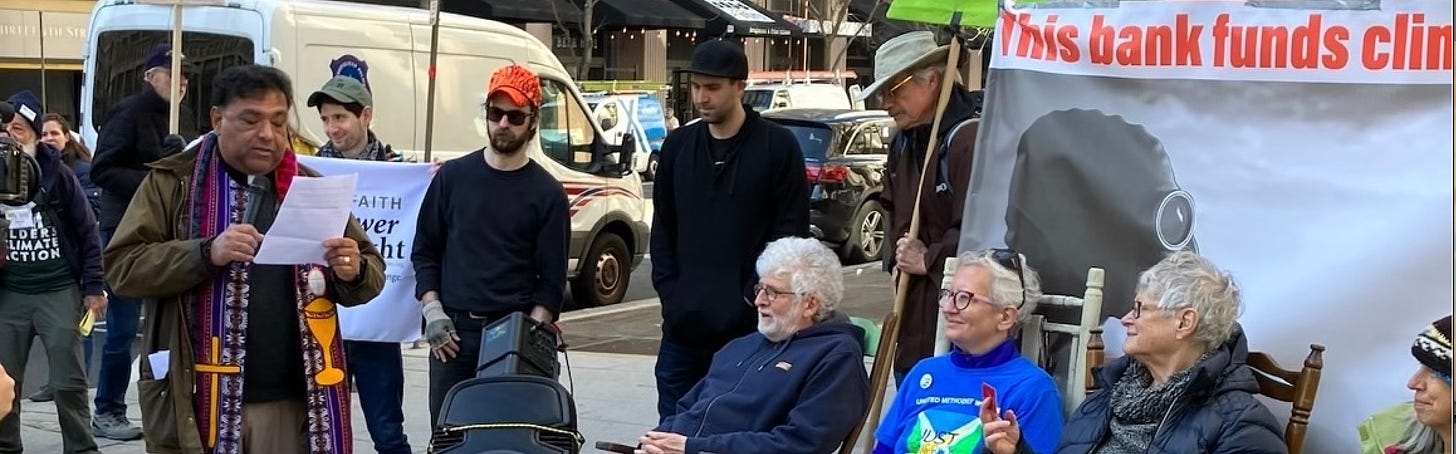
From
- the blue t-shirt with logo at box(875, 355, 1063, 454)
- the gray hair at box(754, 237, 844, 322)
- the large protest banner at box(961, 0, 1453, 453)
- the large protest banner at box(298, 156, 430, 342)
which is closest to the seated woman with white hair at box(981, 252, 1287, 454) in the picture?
the blue t-shirt with logo at box(875, 355, 1063, 454)

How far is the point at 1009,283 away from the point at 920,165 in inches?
34.9

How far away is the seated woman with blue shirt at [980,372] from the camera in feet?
12.8

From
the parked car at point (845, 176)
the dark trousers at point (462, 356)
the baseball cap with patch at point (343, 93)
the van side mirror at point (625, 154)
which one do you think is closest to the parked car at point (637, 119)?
the parked car at point (845, 176)

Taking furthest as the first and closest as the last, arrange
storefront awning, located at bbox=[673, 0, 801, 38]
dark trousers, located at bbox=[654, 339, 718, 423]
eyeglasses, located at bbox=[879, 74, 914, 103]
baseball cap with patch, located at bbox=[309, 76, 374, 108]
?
storefront awning, located at bbox=[673, 0, 801, 38] < baseball cap with patch, located at bbox=[309, 76, 374, 108] < dark trousers, located at bbox=[654, 339, 718, 423] < eyeglasses, located at bbox=[879, 74, 914, 103]

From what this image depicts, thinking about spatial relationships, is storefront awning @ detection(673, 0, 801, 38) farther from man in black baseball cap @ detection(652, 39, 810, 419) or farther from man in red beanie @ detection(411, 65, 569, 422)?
→ man in red beanie @ detection(411, 65, 569, 422)

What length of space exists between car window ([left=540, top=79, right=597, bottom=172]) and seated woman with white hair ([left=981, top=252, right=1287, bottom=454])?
806 centimetres

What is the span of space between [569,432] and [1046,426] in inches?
47.4

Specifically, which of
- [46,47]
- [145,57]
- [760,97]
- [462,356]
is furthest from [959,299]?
[760,97]

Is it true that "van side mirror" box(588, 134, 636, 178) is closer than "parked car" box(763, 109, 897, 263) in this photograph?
Yes

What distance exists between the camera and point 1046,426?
389 cm

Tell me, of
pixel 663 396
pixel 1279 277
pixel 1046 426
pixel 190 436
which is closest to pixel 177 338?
pixel 190 436

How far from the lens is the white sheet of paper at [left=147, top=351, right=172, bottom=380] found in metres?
3.89

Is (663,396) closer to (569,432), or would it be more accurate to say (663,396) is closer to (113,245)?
(569,432)

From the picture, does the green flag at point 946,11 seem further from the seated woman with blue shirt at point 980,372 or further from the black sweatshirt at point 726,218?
the seated woman with blue shirt at point 980,372
